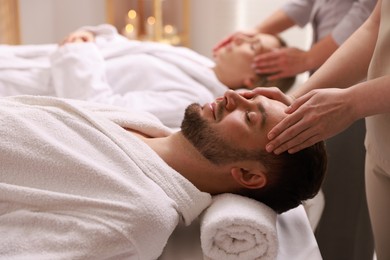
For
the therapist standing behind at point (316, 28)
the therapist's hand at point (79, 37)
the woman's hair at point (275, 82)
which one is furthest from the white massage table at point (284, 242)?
the therapist's hand at point (79, 37)

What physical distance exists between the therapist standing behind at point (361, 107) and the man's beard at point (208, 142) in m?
0.10

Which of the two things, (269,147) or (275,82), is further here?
(275,82)

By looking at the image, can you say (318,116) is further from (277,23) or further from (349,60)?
(277,23)

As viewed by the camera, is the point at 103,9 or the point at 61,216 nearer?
the point at 61,216

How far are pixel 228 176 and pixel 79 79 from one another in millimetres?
1015

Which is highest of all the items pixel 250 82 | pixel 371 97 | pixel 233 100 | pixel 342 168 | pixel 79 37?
pixel 371 97

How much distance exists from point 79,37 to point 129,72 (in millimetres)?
290

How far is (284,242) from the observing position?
4.51 feet

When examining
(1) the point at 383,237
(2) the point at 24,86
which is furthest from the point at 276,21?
(1) the point at 383,237

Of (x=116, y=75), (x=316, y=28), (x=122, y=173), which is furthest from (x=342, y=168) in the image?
(x=122, y=173)

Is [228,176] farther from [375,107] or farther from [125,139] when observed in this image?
[375,107]

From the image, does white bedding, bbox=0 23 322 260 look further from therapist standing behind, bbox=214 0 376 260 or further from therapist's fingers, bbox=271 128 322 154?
therapist's fingers, bbox=271 128 322 154

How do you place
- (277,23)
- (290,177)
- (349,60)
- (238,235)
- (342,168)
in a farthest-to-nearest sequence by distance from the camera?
1. (277,23)
2. (342,168)
3. (349,60)
4. (290,177)
5. (238,235)

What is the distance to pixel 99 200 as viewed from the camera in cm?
119
